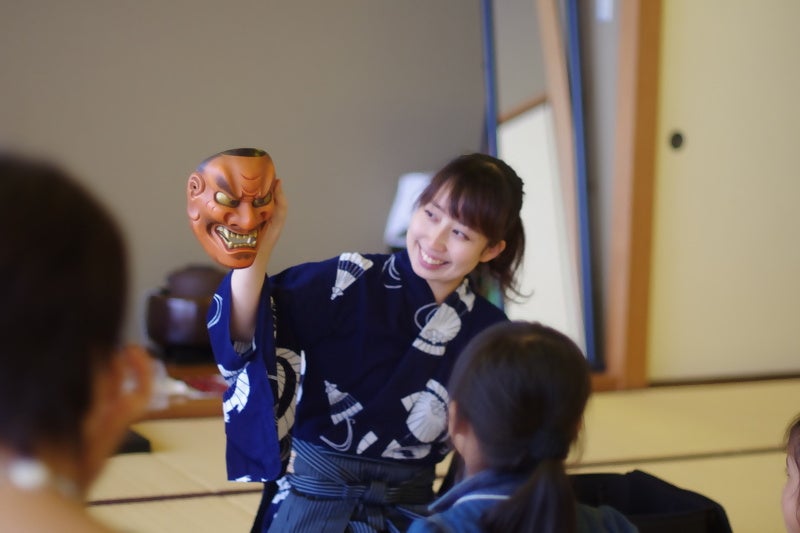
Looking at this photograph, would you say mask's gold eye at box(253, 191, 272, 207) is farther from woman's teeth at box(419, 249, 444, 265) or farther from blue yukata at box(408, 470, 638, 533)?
blue yukata at box(408, 470, 638, 533)

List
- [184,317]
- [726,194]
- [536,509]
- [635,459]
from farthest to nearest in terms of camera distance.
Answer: [184,317] → [726,194] → [635,459] → [536,509]

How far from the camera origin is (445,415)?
1829 millimetres

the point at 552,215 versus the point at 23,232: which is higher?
the point at 23,232

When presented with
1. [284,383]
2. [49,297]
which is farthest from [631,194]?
[49,297]

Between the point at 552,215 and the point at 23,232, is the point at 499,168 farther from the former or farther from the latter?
the point at 552,215

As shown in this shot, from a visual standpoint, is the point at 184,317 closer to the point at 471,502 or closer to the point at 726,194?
the point at 726,194

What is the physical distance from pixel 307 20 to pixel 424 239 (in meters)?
3.53

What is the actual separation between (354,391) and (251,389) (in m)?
0.22

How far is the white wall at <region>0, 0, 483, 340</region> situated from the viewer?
4.66 m

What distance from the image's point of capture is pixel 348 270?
184 cm

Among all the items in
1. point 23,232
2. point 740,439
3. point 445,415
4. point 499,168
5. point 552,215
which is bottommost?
point 740,439

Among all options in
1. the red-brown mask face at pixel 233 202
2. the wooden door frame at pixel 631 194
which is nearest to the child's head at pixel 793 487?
the red-brown mask face at pixel 233 202

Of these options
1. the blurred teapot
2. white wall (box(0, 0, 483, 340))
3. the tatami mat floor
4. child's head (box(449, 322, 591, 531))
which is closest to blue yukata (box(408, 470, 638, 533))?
child's head (box(449, 322, 591, 531))

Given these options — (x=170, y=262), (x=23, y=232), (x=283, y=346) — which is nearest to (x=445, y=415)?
(x=283, y=346)
